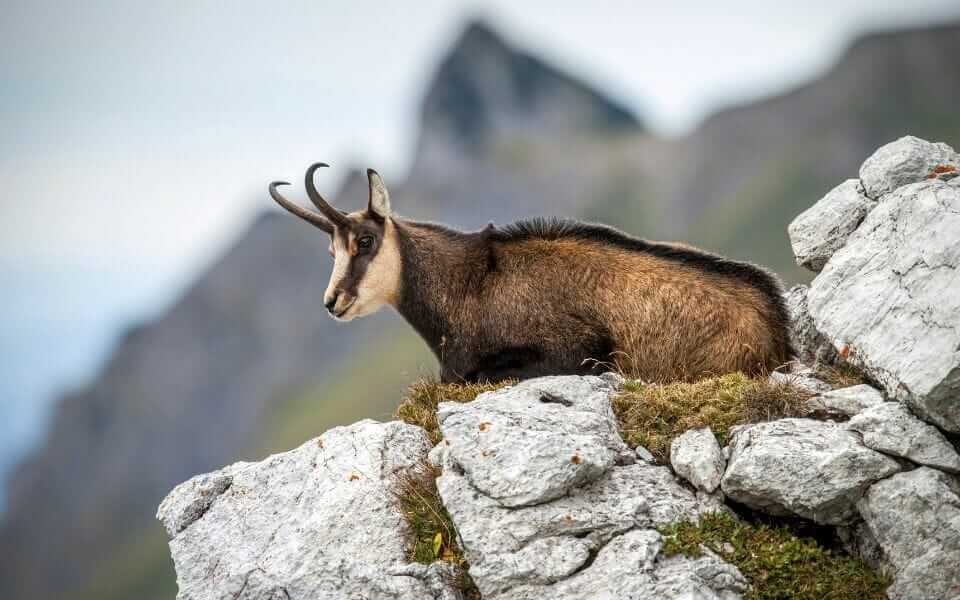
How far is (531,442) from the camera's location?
1173cm

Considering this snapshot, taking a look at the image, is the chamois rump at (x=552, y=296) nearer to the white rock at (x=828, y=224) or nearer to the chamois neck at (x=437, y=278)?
the chamois neck at (x=437, y=278)

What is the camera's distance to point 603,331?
1496 centimetres

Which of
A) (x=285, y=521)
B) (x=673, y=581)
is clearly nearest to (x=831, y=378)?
(x=673, y=581)

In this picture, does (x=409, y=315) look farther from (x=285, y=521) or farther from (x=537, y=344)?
(x=285, y=521)

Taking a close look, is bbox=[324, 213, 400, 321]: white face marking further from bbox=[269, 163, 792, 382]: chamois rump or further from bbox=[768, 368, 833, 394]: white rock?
bbox=[768, 368, 833, 394]: white rock

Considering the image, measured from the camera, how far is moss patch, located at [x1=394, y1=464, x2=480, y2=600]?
38.1 feet

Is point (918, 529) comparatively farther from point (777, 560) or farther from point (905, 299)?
point (905, 299)

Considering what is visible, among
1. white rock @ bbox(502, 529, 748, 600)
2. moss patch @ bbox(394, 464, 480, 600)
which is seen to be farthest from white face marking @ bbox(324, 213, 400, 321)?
white rock @ bbox(502, 529, 748, 600)

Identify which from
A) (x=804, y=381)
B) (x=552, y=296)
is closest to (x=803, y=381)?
(x=804, y=381)

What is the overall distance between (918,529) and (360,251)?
9.09 meters

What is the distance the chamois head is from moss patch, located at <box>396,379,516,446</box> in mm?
1725

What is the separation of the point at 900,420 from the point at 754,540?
85.5 inches

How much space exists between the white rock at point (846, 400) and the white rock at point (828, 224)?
8.53 feet

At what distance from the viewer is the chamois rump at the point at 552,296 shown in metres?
14.6
